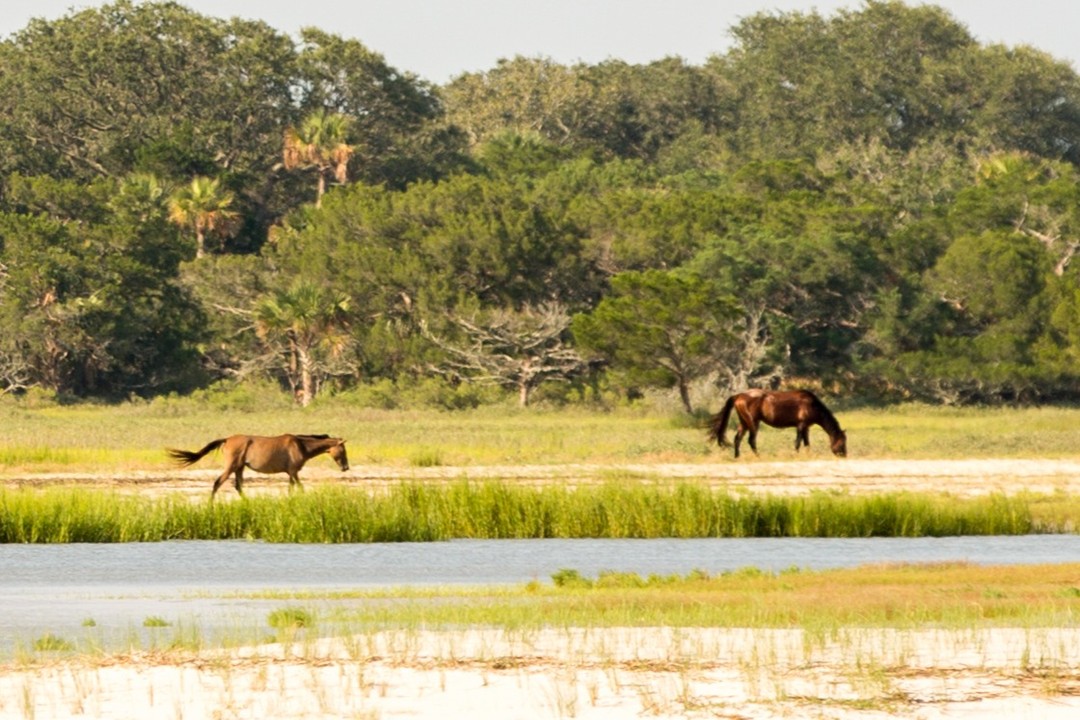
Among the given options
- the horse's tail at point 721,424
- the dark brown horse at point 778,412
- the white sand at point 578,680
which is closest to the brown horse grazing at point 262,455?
the horse's tail at point 721,424

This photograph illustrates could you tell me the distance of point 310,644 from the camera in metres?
12.1

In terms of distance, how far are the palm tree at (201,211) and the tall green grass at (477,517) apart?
4142 centimetres

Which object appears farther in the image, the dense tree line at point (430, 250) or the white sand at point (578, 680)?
the dense tree line at point (430, 250)

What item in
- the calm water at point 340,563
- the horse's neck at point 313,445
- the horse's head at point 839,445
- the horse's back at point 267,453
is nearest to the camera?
the calm water at point 340,563

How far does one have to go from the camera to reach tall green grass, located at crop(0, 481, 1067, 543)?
22062mm

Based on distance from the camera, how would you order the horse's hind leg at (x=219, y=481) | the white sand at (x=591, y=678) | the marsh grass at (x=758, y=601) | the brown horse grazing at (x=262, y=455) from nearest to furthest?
the white sand at (x=591, y=678)
the marsh grass at (x=758, y=601)
the horse's hind leg at (x=219, y=481)
the brown horse grazing at (x=262, y=455)

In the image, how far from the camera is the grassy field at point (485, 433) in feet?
109

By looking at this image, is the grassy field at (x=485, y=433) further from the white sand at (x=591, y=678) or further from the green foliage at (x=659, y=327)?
the white sand at (x=591, y=678)

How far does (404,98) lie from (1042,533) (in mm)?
57300

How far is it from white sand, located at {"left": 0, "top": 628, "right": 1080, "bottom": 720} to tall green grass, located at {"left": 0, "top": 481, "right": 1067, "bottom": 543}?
993 centimetres

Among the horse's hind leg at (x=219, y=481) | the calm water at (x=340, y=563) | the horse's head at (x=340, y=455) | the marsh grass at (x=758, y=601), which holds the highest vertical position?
the horse's head at (x=340, y=455)

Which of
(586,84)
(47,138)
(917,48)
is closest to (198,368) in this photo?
(47,138)

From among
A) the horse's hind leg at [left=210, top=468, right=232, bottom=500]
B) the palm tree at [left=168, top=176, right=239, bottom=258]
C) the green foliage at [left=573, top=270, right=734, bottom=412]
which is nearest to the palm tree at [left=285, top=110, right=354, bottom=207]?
the palm tree at [left=168, top=176, right=239, bottom=258]

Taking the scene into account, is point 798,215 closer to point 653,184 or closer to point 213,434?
point 653,184
